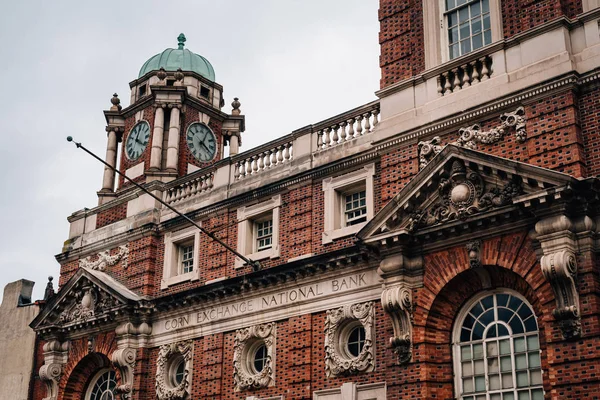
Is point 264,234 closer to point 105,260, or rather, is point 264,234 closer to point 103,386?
point 105,260

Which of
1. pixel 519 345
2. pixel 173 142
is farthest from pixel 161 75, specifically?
pixel 519 345

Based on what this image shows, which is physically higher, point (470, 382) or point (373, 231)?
point (373, 231)

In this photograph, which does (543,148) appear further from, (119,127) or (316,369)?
(119,127)

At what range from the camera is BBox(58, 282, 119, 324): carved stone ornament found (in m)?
28.4

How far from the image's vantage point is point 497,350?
18.9m

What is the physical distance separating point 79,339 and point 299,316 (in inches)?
383

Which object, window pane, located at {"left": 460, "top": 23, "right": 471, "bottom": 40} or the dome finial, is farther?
the dome finial

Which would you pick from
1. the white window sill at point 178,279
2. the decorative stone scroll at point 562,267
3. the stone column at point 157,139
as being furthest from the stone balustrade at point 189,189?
the decorative stone scroll at point 562,267

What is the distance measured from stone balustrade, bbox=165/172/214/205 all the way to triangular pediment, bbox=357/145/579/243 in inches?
349

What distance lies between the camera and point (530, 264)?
18.2 meters

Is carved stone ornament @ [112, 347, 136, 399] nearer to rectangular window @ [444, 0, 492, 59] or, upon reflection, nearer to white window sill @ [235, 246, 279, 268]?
white window sill @ [235, 246, 279, 268]

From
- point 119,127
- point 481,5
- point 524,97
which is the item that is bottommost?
point 524,97

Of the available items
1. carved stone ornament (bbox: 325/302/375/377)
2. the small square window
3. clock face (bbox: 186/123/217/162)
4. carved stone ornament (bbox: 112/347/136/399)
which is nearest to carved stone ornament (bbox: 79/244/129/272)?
carved stone ornament (bbox: 112/347/136/399)

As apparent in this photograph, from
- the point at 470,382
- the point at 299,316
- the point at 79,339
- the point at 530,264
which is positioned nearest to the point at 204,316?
the point at 299,316
